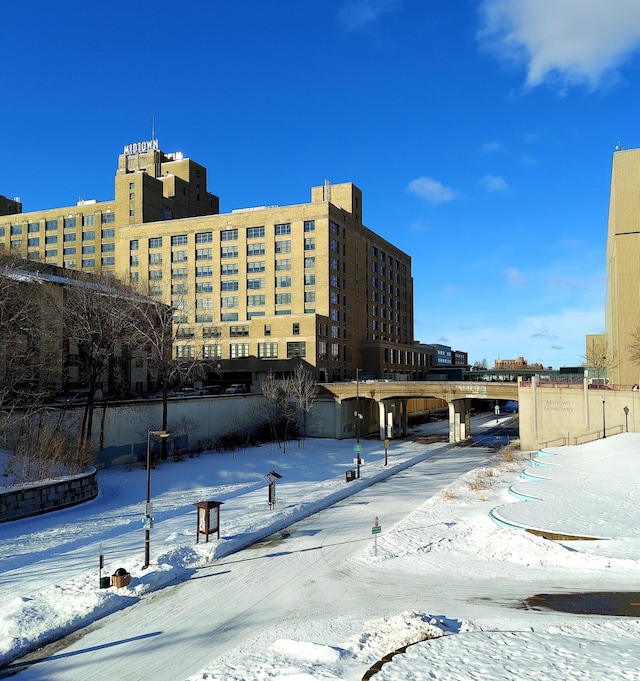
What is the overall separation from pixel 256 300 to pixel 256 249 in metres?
7.88

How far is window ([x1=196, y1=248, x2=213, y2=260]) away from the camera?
295 feet

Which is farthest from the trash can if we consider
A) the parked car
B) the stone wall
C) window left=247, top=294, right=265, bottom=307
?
window left=247, top=294, right=265, bottom=307

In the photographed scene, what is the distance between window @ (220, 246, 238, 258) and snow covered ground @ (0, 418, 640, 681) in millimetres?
51818

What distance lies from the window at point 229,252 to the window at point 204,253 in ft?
6.46

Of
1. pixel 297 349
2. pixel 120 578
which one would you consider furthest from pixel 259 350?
pixel 120 578

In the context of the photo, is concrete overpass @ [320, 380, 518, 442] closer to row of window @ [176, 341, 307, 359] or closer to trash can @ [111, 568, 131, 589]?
row of window @ [176, 341, 307, 359]

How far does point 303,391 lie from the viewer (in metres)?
68.8

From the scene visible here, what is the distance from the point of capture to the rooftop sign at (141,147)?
386 ft

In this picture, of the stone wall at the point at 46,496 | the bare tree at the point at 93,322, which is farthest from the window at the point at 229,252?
the stone wall at the point at 46,496

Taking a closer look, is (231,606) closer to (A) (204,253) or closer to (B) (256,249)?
(B) (256,249)

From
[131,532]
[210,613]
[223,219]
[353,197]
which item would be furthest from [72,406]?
[353,197]

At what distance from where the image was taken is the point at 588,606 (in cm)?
1714

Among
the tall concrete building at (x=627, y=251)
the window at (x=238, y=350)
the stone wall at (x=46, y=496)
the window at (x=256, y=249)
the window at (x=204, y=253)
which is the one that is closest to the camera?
the stone wall at (x=46, y=496)

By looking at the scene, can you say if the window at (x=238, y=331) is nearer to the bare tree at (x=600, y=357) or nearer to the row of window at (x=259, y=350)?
the row of window at (x=259, y=350)
